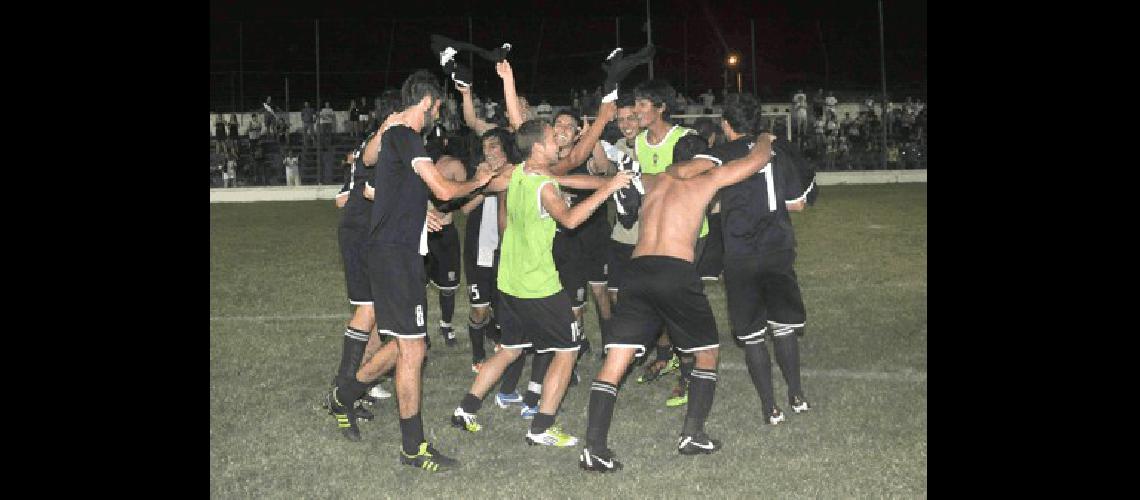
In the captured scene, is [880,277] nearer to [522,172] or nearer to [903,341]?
[903,341]

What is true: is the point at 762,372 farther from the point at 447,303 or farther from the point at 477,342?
the point at 447,303

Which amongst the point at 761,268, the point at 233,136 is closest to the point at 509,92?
the point at 761,268

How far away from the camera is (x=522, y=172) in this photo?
22.8 ft

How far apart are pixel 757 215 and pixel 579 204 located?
158cm

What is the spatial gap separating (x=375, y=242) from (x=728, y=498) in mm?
2332

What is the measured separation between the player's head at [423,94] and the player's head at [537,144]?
54 cm

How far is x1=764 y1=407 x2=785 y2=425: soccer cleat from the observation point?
7.41 m

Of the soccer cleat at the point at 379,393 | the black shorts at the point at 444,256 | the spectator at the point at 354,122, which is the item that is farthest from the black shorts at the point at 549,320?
the spectator at the point at 354,122

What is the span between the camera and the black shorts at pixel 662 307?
658cm

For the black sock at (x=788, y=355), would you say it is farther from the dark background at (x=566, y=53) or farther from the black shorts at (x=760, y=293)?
the dark background at (x=566, y=53)

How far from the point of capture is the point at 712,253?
9141mm

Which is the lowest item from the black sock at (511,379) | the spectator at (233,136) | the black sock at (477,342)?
the black sock at (511,379)

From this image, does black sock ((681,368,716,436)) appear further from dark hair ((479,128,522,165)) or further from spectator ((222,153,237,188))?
spectator ((222,153,237,188))
